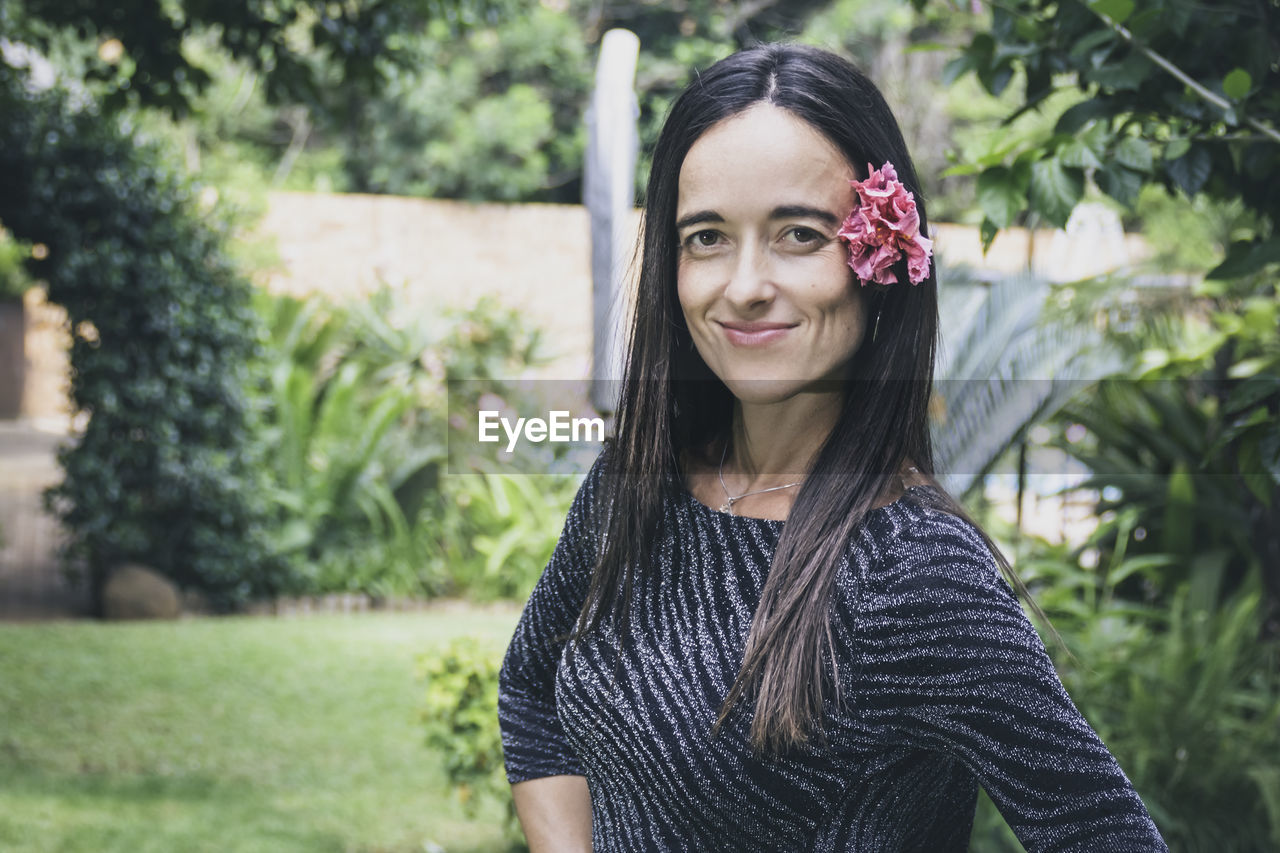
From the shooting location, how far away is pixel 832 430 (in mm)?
1309

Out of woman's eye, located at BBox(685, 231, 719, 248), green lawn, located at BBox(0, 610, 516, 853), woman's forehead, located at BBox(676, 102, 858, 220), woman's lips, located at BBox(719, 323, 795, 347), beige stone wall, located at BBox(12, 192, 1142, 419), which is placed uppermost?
beige stone wall, located at BBox(12, 192, 1142, 419)

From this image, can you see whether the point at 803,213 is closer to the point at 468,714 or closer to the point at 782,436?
the point at 782,436

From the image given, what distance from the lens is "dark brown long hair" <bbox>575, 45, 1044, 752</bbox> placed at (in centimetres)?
118

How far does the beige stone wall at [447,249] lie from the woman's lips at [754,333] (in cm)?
930

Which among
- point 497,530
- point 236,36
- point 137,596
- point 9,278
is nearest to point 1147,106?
point 236,36

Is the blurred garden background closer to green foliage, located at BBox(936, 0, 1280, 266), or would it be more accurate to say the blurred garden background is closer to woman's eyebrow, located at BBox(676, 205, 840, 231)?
green foliage, located at BBox(936, 0, 1280, 266)

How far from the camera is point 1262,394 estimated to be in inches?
68.4

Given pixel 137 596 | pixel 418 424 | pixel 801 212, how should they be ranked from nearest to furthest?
pixel 801 212
pixel 137 596
pixel 418 424

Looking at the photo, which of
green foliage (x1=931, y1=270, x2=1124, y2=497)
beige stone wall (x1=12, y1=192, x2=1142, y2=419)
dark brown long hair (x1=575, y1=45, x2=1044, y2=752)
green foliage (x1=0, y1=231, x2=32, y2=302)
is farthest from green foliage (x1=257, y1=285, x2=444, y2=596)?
green foliage (x1=0, y1=231, x2=32, y2=302)

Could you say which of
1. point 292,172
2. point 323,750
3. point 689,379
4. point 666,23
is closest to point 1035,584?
point 323,750

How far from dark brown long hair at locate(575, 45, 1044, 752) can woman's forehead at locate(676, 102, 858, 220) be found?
13mm

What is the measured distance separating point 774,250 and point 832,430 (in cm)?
21

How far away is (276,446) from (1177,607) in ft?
18.1

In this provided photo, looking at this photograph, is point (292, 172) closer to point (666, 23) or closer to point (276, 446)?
point (666, 23)
